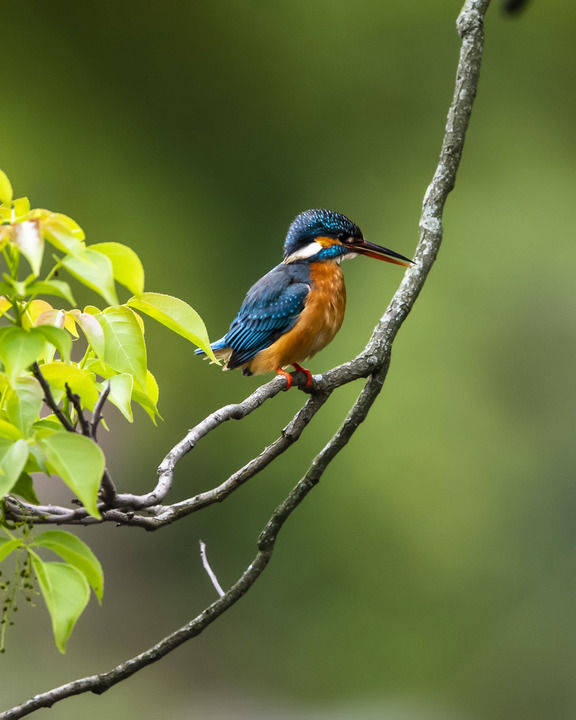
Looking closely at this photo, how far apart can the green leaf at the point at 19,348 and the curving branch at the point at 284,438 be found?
0.21 meters

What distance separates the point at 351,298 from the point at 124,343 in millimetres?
4121

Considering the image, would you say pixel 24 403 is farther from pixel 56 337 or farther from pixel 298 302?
pixel 298 302

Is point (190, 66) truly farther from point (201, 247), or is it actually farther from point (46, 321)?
point (46, 321)

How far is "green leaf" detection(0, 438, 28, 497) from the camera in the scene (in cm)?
90

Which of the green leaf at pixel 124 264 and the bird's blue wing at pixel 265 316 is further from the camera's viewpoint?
the bird's blue wing at pixel 265 316

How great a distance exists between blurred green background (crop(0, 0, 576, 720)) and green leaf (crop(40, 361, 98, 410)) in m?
4.13

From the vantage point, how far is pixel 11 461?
922 mm

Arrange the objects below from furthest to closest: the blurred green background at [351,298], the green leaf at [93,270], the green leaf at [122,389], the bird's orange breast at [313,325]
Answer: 1. the blurred green background at [351,298]
2. the bird's orange breast at [313,325]
3. the green leaf at [122,389]
4. the green leaf at [93,270]

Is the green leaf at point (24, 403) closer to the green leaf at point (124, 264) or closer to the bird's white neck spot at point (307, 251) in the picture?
the green leaf at point (124, 264)

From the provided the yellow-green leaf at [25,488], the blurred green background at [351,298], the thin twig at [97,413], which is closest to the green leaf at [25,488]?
the yellow-green leaf at [25,488]

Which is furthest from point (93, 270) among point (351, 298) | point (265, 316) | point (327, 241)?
point (351, 298)

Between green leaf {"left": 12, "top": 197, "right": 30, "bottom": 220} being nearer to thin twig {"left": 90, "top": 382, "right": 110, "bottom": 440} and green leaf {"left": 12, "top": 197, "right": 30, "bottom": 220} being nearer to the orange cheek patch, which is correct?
thin twig {"left": 90, "top": 382, "right": 110, "bottom": 440}

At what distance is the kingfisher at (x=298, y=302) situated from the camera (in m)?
2.29

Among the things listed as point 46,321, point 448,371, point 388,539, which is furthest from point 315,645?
point 46,321
